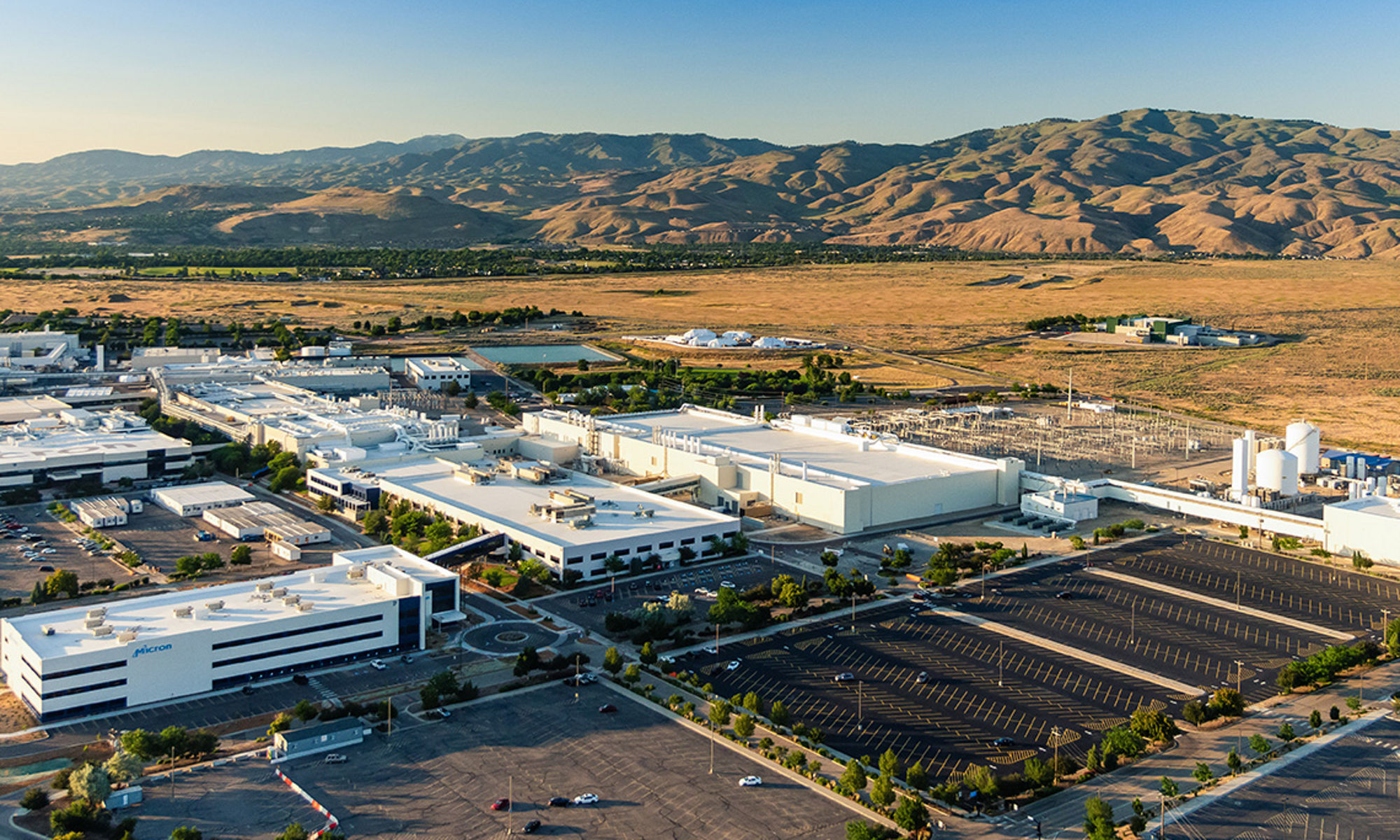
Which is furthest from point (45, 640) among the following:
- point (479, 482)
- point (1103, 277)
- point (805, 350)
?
point (1103, 277)

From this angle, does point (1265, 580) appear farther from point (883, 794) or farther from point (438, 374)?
point (438, 374)

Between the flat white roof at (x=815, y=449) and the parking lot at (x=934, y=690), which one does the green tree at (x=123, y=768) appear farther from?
the flat white roof at (x=815, y=449)

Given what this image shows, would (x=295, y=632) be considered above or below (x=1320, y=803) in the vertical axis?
above

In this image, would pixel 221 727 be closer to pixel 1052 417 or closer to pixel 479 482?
pixel 479 482

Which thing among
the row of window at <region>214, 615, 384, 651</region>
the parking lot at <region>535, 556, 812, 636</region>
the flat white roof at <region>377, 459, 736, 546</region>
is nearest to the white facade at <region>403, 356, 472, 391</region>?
the flat white roof at <region>377, 459, 736, 546</region>

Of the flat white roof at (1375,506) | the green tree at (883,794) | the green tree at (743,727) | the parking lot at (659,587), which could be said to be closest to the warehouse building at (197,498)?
the parking lot at (659,587)

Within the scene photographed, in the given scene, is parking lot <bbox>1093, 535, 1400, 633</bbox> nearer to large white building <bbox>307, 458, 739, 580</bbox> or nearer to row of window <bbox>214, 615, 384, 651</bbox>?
large white building <bbox>307, 458, 739, 580</bbox>

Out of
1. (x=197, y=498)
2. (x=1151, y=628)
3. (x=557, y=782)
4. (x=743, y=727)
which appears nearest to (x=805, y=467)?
(x=1151, y=628)

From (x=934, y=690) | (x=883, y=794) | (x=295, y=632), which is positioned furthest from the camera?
(x=295, y=632)

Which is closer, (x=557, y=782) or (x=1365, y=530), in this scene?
(x=557, y=782)
